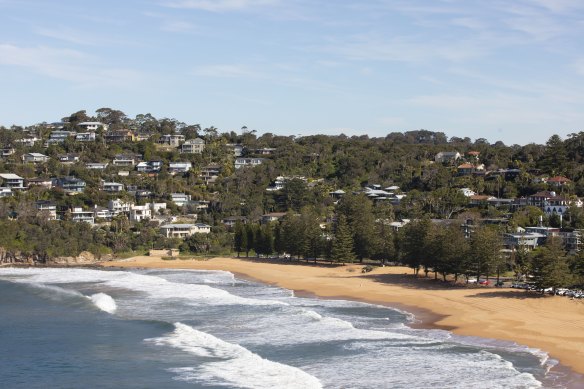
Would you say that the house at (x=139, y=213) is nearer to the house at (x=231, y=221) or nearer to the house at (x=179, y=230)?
the house at (x=179, y=230)

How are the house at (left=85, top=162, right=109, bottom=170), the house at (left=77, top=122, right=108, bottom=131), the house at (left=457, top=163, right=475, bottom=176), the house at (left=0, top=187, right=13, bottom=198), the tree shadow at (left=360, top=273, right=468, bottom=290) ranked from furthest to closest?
the house at (left=77, top=122, right=108, bottom=131) → the house at (left=85, top=162, right=109, bottom=170) → the house at (left=457, top=163, right=475, bottom=176) → the house at (left=0, top=187, right=13, bottom=198) → the tree shadow at (left=360, top=273, right=468, bottom=290)

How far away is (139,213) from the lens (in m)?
95.4

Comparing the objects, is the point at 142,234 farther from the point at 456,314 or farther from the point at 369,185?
the point at 456,314

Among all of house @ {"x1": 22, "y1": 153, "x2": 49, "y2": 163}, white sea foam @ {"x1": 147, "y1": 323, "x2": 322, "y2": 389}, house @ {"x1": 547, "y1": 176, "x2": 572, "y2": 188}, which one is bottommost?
white sea foam @ {"x1": 147, "y1": 323, "x2": 322, "y2": 389}

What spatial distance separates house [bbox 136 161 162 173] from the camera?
12081cm

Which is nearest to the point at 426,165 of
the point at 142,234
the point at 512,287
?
the point at 142,234

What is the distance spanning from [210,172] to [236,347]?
86.6 metres

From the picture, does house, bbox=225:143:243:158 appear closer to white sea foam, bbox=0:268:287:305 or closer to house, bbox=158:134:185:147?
house, bbox=158:134:185:147

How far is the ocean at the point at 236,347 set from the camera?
29266 millimetres

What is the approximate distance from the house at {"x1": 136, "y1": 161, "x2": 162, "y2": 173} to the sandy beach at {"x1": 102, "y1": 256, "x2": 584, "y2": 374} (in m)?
56.4

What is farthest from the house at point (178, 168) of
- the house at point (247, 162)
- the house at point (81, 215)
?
the house at point (81, 215)

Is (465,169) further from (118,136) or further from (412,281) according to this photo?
(118,136)

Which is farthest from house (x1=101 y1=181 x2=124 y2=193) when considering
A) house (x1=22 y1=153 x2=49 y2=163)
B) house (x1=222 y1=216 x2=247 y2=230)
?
house (x1=222 y1=216 x2=247 y2=230)

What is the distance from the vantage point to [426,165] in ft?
375
